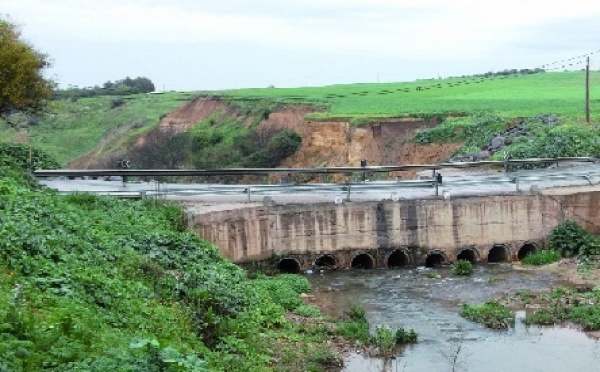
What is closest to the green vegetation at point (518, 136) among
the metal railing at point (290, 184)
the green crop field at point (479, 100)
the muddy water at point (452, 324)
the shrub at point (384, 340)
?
the green crop field at point (479, 100)

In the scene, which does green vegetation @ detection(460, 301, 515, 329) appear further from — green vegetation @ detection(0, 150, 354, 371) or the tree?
the tree

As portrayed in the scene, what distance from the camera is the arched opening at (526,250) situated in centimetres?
3063

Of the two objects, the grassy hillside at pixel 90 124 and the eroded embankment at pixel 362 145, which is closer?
the eroded embankment at pixel 362 145

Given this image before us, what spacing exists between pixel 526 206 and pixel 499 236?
151 centimetres

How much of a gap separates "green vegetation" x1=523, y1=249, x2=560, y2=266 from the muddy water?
0.83 m

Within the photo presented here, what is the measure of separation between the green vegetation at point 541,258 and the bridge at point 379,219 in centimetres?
122

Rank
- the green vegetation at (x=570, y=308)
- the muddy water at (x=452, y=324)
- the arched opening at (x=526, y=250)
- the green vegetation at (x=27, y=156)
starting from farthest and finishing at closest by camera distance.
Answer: the green vegetation at (x=27, y=156), the arched opening at (x=526, y=250), the green vegetation at (x=570, y=308), the muddy water at (x=452, y=324)

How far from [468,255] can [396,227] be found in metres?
3.13

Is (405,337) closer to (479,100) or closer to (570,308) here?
(570,308)

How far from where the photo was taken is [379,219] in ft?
96.0

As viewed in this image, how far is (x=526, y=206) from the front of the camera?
100ft

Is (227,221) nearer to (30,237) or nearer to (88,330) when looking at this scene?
(30,237)

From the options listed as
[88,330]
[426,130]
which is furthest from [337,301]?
[426,130]

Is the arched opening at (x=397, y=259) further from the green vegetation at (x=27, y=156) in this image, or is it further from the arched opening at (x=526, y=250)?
the green vegetation at (x=27, y=156)
